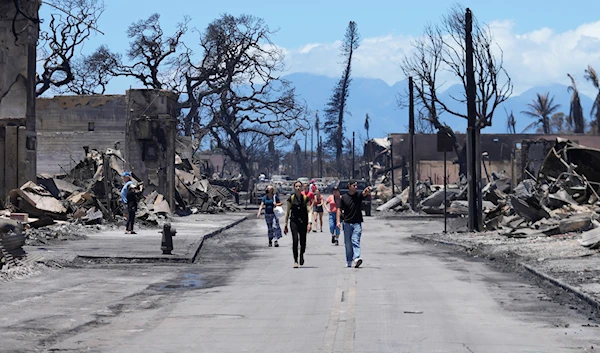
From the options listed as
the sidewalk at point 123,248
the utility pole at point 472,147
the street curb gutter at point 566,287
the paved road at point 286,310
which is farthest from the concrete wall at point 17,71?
the street curb gutter at point 566,287

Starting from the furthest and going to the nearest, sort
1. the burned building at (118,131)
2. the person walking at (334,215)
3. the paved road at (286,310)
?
the burned building at (118,131)
the person walking at (334,215)
the paved road at (286,310)

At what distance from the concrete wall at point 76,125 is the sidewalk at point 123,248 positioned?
21612 millimetres

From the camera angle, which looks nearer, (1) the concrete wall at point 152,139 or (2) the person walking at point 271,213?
(2) the person walking at point 271,213

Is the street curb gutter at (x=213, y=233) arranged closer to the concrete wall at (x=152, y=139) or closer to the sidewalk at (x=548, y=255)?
the concrete wall at (x=152, y=139)

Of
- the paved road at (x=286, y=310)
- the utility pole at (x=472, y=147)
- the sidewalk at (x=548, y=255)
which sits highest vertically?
the utility pole at (x=472, y=147)

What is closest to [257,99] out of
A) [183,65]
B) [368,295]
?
[183,65]

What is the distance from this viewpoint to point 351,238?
2025 cm

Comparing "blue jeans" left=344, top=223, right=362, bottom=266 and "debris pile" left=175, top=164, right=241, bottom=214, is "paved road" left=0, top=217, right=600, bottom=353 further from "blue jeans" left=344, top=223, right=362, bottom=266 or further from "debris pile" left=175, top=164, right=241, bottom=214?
"debris pile" left=175, top=164, right=241, bottom=214

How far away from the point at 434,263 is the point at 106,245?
8104 mm

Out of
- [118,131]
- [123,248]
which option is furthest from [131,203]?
[118,131]

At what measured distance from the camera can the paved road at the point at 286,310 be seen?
10.4 meters

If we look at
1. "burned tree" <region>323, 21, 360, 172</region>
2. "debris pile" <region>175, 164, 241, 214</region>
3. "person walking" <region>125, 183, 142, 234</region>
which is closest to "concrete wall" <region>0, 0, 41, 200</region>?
"person walking" <region>125, 183, 142, 234</region>

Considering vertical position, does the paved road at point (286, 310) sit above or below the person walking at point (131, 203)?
below

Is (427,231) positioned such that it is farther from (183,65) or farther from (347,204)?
(183,65)
